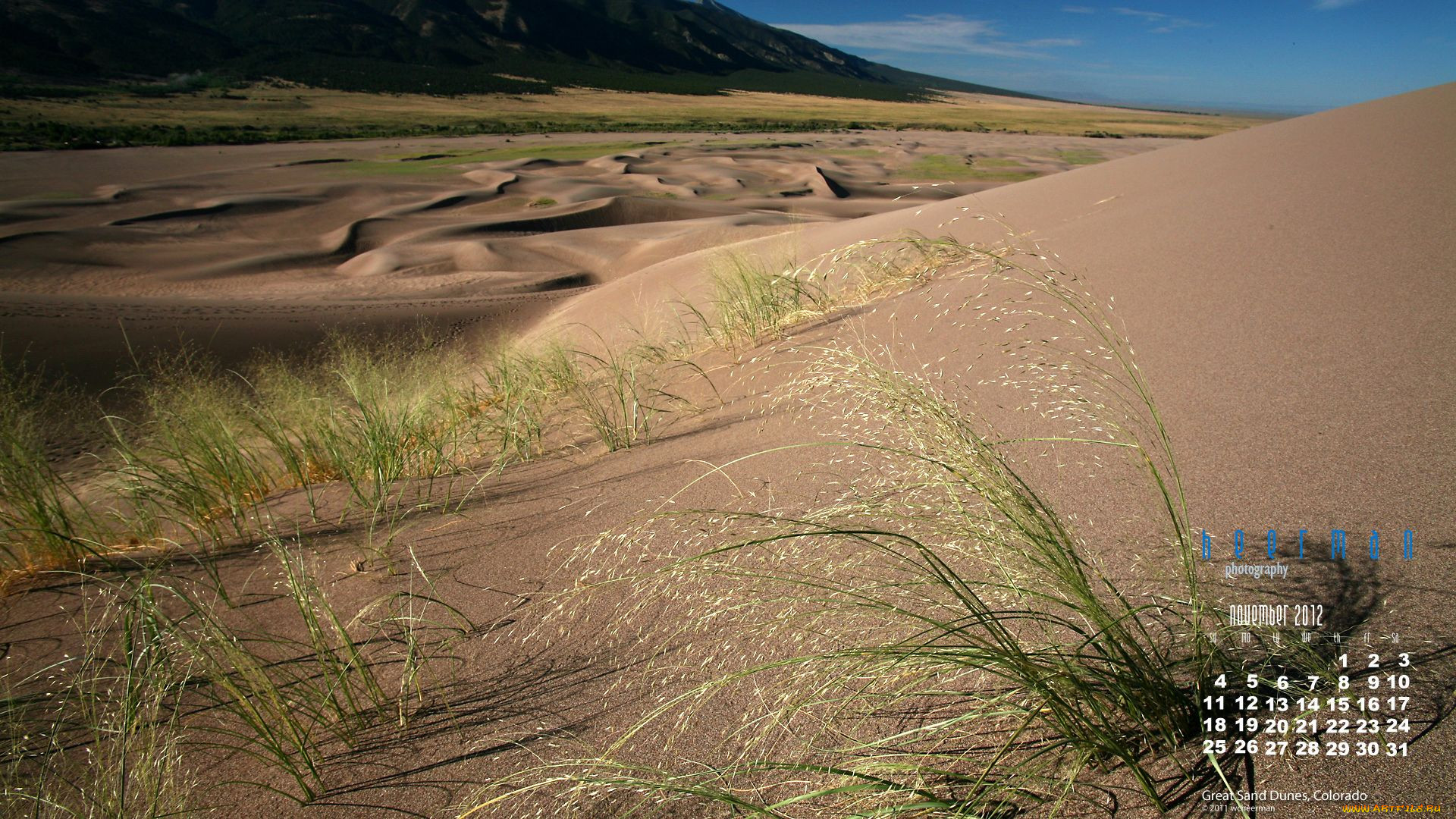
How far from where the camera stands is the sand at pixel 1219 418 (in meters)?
1.38

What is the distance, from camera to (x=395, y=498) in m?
2.79

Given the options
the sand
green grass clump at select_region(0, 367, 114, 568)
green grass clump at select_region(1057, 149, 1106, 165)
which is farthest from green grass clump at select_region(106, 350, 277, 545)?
green grass clump at select_region(1057, 149, 1106, 165)

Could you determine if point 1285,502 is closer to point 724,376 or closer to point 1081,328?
point 1081,328

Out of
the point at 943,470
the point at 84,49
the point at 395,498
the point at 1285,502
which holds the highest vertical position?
the point at 84,49

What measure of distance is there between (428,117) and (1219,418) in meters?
57.5

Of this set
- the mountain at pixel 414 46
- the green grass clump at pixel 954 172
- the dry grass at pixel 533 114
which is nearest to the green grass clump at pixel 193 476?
the green grass clump at pixel 954 172

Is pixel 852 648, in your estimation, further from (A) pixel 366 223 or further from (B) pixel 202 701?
(A) pixel 366 223

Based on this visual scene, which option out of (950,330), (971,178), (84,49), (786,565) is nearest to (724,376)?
(950,330)

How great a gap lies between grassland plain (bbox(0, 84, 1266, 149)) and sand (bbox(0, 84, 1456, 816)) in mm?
36947

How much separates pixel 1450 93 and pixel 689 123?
52.2 m

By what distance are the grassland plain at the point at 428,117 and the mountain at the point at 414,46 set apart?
29.2 feet

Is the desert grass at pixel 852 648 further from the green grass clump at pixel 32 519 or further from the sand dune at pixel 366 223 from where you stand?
the sand dune at pixel 366 223

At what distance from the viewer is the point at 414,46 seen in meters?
97.2

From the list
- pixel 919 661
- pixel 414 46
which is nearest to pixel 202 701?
pixel 919 661
